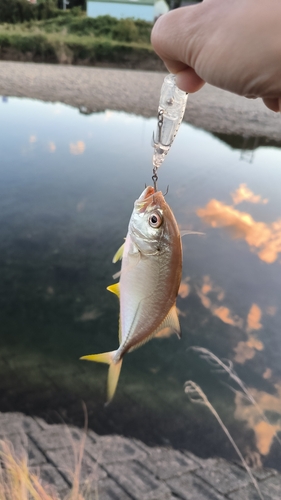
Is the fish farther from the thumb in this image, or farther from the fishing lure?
the thumb

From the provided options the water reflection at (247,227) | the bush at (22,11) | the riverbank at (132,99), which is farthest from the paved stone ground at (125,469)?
the bush at (22,11)

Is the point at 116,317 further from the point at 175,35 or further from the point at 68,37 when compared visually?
the point at 68,37

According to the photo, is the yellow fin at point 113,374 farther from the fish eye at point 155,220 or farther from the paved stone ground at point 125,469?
the paved stone ground at point 125,469

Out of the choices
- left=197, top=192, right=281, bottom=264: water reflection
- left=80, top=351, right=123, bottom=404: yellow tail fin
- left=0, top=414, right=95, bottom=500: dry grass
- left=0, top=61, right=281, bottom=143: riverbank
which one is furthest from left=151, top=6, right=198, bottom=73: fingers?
left=0, top=61, right=281, bottom=143: riverbank

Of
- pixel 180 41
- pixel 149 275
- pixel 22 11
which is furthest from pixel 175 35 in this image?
pixel 22 11

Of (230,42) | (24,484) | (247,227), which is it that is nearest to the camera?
(230,42)

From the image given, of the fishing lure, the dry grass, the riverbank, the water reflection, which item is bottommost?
the dry grass
